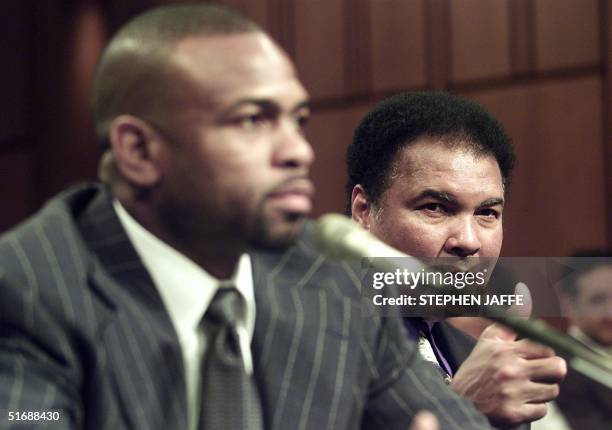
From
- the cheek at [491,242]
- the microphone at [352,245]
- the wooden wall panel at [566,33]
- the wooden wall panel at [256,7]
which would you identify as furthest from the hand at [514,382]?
the wooden wall panel at [256,7]

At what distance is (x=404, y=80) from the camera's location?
340 cm

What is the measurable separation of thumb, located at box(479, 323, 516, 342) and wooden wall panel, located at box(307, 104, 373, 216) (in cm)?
221

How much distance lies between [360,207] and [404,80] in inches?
85.0

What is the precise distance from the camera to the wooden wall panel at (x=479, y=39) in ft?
10.5

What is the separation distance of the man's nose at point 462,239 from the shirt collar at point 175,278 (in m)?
0.49

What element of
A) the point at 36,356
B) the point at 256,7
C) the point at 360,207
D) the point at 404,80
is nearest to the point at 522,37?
the point at 404,80

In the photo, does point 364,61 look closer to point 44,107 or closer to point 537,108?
point 537,108

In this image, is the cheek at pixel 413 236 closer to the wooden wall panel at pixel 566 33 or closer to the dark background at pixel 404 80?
the dark background at pixel 404 80

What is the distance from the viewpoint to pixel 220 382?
0.71 metres

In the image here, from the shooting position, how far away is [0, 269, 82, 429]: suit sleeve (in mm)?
677

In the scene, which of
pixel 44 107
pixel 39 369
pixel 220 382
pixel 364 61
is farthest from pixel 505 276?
pixel 44 107

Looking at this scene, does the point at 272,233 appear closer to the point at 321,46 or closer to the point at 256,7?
the point at 321,46

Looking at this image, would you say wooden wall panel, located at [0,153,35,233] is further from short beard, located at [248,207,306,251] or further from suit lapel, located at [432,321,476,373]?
short beard, located at [248,207,306,251]

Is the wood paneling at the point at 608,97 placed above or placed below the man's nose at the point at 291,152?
above
